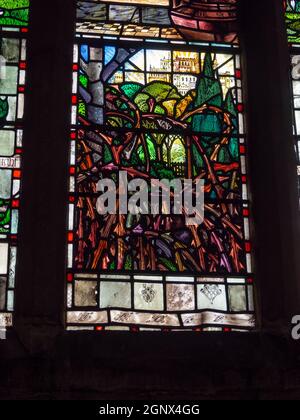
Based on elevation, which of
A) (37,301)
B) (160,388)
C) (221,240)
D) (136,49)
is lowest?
(160,388)

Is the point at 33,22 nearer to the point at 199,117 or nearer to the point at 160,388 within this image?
the point at 199,117

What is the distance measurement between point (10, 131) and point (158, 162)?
3.65ft

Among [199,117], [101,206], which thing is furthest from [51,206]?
[199,117]

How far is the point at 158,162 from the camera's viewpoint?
26.5ft

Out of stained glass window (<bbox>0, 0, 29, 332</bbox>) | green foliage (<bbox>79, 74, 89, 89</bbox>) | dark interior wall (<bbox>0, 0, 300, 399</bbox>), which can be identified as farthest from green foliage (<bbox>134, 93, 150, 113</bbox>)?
stained glass window (<bbox>0, 0, 29, 332</bbox>)

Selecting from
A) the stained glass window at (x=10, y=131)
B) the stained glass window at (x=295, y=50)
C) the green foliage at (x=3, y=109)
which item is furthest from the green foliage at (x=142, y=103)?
the stained glass window at (x=295, y=50)

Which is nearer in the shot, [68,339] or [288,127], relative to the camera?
[68,339]

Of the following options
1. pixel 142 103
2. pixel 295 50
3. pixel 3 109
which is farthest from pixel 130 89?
pixel 295 50

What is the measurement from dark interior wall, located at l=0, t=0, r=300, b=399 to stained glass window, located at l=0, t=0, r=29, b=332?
0.17 metres

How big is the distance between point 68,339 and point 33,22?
2.53m

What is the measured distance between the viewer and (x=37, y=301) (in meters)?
7.25

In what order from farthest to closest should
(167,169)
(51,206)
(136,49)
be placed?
(136,49) → (167,169) → (51,206)

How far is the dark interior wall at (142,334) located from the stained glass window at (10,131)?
165mm

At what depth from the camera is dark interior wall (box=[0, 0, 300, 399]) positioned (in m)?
7.03
